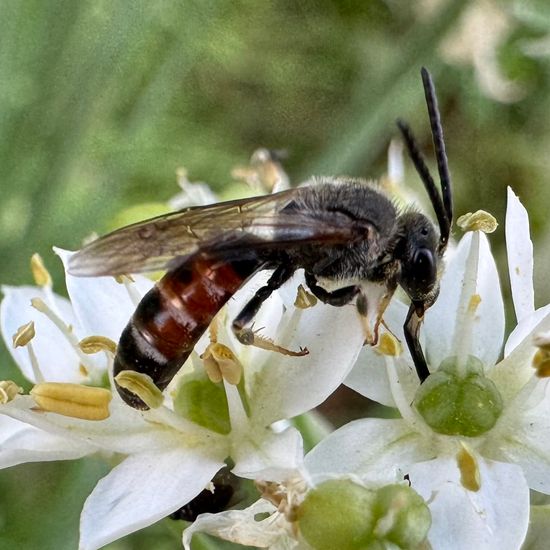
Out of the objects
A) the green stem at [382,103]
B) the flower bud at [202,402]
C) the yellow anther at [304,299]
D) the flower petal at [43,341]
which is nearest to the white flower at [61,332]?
the flower petal at [43,341]

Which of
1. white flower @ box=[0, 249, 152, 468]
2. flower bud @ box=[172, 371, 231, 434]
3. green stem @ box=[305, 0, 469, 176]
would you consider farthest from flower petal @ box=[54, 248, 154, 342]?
green stem @ box=[305, 0, 469, 176]

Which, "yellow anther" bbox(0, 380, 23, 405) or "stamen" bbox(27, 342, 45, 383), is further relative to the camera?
"stamen" bbox(27, 342, 45, 383)

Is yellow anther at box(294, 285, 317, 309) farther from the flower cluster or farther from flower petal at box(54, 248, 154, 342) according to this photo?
flower petal at box(54, 248, 154, 342)

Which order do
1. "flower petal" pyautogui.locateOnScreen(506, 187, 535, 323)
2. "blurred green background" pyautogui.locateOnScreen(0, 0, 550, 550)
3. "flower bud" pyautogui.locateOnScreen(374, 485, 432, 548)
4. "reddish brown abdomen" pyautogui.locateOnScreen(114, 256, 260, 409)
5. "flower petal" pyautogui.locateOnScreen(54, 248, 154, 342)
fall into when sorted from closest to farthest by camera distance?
1. "flower bud" pyautogui.locateOnScreen(374, 485, 432, 548)
2. "reddish brown abdomen" pyautogui.locateOnScreen(114, 256, 260, 409)
3. "flower petal" pyautogui.locateOnScreen(506, 187, 535, 323)
4. "flower petal" pyautogui.locateOnScreen(54, 248, 154, 342)
5. "blurred green background" pyautogui.locateOnScreen(0, 0, 550, 550)

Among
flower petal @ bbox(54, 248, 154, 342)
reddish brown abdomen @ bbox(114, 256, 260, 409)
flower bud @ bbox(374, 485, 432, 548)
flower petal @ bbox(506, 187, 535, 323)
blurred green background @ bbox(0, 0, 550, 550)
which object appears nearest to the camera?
flower bud @ bbox(374, 485, 432, 548)

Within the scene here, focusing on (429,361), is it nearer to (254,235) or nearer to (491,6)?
(254,235)

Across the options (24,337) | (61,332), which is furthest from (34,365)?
(61,332)
